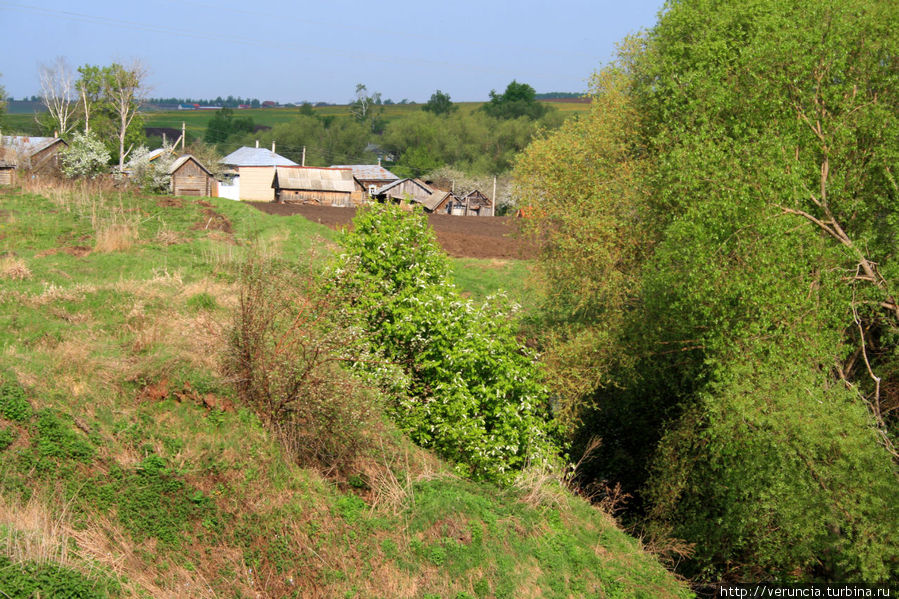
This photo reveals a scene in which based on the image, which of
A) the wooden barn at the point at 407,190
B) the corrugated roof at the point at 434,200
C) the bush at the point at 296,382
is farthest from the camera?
the corrugated roof at the point at 434,200

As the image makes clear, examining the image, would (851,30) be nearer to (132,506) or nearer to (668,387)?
(668,387)

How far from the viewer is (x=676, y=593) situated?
11156mm

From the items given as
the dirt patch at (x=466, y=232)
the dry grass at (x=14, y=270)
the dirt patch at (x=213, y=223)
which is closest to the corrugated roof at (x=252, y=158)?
the dirt patch at (x=466, y=232)

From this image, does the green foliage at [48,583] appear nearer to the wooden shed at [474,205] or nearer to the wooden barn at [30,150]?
the wooden barn at [30,150]

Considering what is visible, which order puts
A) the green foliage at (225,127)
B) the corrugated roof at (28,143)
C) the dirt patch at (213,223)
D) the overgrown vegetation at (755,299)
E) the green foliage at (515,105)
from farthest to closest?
the green foliage at (515,105) → the green foliage at (225,127) → the corrugated roof at (28,143) → the dirt patch at (213,223) → the overgrown vegetation at (755,299)

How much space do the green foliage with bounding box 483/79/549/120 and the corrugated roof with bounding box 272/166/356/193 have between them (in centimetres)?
8406

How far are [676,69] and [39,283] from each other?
15131 millimetres

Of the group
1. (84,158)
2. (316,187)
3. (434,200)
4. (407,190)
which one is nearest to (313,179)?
(316,187)

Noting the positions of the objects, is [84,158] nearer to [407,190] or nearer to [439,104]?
[407,190]

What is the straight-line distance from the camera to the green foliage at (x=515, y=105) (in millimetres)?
155800

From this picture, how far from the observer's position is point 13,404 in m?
9.03

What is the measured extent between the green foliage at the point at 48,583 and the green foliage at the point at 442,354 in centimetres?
559

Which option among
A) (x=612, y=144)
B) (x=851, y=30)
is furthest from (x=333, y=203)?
(x=851, y=30)

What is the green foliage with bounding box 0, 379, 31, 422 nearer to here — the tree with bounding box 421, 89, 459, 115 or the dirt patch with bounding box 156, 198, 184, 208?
the dirt patch with bounding box 156, 198, 184, 208
